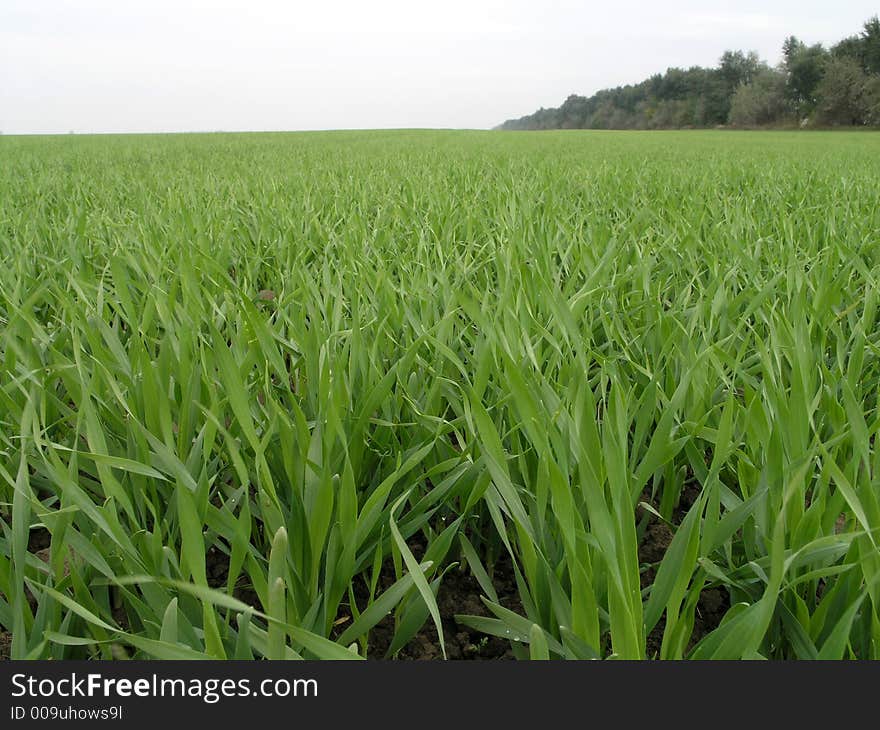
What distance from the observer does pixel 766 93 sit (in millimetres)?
34594

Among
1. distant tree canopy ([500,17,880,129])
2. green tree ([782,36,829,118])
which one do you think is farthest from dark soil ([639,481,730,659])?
green tree ([782,36,829,118])

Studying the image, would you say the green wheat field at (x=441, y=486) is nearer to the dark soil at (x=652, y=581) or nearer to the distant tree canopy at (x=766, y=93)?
the dark soil at (x=652, y=581)

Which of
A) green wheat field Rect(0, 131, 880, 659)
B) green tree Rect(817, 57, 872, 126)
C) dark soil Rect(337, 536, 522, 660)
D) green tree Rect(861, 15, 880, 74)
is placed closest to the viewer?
green wheat field Rect(0, 131, 880, 659)

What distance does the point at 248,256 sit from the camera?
1.94 meters

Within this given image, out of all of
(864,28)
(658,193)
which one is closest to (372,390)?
(658,193)

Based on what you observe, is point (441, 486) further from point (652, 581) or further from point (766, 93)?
point (766, 93)

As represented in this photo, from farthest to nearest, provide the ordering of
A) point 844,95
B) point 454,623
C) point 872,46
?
point 872,46 < point 844,95 < point 454,623

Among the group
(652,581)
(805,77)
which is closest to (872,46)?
(805,77)

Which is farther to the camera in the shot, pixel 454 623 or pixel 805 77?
pixel 805 77

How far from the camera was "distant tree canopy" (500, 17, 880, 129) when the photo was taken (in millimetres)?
29375

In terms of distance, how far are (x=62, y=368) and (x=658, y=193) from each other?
2891 millimetres

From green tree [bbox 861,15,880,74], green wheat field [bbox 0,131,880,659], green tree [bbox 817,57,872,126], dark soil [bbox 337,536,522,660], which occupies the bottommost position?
dark soil [bbox 337,536,522,660]

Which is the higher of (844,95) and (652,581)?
(844,95)

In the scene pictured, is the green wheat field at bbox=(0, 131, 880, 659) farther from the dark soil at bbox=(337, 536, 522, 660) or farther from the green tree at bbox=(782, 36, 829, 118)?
the green tree at bbox=(782, 36, 829, 118)
